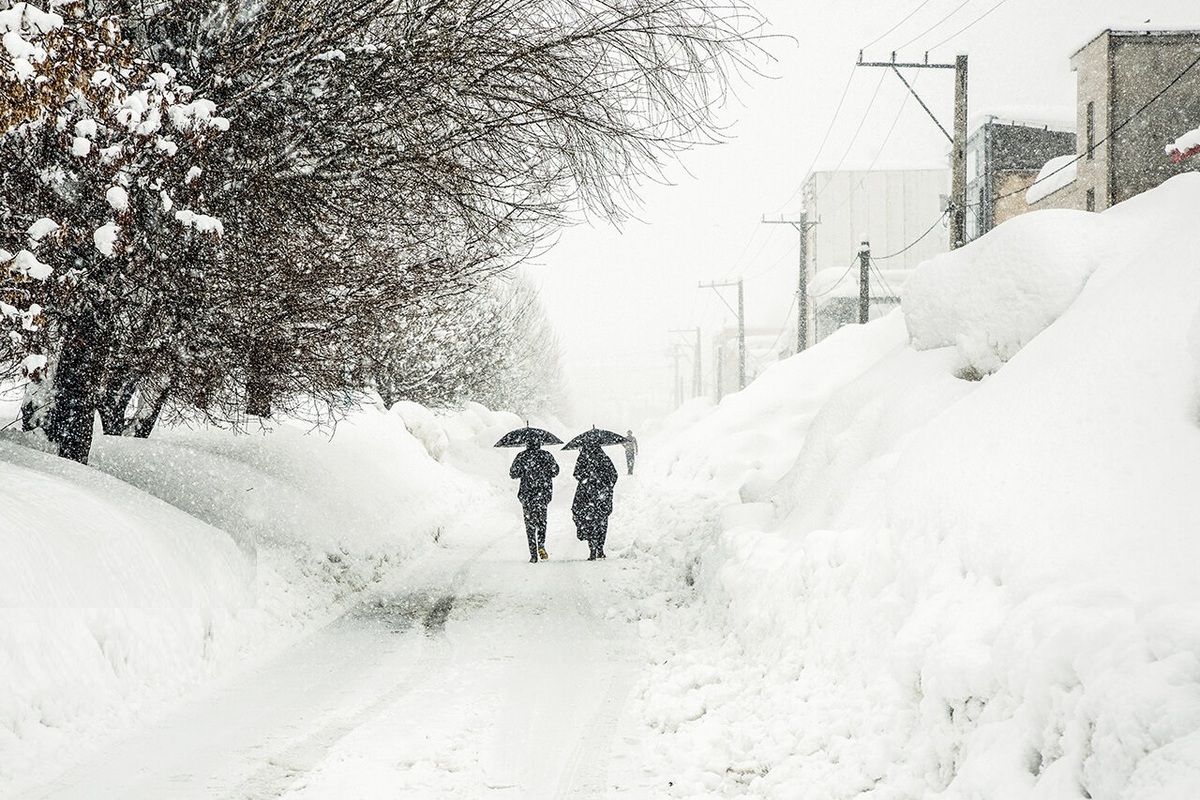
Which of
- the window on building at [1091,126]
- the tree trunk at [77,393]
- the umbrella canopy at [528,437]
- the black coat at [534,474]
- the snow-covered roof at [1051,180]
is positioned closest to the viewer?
the tree trunk at [77,393]

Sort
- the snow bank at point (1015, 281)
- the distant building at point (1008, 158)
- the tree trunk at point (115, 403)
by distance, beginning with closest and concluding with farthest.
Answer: the snow bank at point (1015, 281), the tree trunk at point (115, 403), the distant building at point (1008, 158)

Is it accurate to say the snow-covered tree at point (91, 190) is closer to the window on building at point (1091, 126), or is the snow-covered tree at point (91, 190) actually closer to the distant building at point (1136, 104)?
the distant building at point (1136, 104)

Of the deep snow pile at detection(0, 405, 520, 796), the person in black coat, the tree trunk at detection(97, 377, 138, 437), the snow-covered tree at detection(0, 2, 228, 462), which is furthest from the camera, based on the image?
the person in black coat

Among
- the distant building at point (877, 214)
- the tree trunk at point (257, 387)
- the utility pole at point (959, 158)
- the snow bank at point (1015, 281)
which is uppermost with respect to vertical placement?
the distant building at point (877, 214)

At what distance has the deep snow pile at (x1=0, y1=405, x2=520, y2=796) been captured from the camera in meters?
5.17

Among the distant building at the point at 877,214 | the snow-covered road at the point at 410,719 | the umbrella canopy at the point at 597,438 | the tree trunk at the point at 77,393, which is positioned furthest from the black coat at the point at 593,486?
the distant building at the point at 877,214

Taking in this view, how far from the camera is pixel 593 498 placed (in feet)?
43.5

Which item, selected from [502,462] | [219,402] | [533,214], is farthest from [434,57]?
[502,462]

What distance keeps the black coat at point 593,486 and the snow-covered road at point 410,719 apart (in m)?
3.82

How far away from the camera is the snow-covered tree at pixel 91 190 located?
4949 mm

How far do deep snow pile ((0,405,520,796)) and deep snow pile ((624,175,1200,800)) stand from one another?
11.4 feet

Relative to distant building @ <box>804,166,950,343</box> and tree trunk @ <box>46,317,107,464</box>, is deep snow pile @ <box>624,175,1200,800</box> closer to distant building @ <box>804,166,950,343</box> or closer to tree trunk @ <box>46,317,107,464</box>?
tree trunk @ <box>46,317,107,464</box>

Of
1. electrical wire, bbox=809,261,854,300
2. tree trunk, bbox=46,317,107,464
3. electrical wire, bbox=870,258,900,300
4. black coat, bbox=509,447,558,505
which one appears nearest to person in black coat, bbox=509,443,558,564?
black coat, bbox=509,447,558,505

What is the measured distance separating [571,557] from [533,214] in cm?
683
